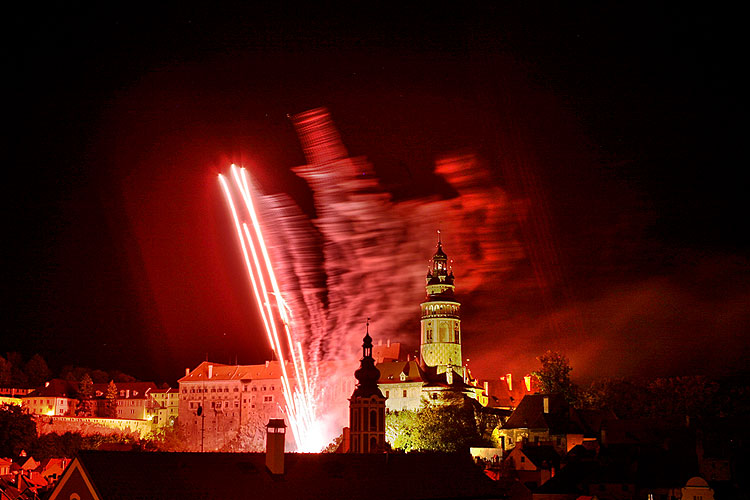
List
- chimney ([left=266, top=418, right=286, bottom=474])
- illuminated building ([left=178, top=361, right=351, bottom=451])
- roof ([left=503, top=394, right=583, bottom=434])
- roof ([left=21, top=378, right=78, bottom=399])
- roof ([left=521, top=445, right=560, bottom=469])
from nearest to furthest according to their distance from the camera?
chimney ([left=266, top=418, right=286, bottom=474]), roof ([left=521, top=445, right=560, bottom=469]), roof ([left=503, top=394, right=583, bottom=434]), illuminated building ([left=178, top=361, right=351, bottom=451]), roof ([left=21, top=378, right=78, bottom=399])

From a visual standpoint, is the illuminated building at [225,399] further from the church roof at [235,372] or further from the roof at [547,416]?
the roof at [547,416]

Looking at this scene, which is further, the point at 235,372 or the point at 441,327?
the point at 235,372

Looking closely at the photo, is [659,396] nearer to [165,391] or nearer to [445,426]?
[445,426]

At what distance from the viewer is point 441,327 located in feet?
328

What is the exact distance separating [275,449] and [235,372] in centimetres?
8764

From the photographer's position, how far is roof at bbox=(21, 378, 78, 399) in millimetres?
120250

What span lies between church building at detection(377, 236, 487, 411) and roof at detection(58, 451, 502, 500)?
178 ft

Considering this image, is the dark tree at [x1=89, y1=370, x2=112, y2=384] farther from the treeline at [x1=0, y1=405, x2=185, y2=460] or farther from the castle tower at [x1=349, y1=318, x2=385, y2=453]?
the castle tower at [x1=349, y1=318, x2=385, y2=453]

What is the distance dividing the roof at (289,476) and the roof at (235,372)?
252ft

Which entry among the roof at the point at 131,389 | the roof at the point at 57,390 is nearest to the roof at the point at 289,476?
the roof at the point at 131,389

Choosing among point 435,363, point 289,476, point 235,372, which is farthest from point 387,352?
point 289,476

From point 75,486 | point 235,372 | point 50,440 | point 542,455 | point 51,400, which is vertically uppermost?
point 235,372

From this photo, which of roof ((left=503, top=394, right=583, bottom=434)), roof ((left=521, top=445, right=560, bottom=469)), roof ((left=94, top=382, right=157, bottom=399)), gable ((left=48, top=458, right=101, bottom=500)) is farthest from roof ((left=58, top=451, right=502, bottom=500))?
roof ((left=94, top=382, right=157, bottom=399))

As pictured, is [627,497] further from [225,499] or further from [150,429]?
[150,429]
